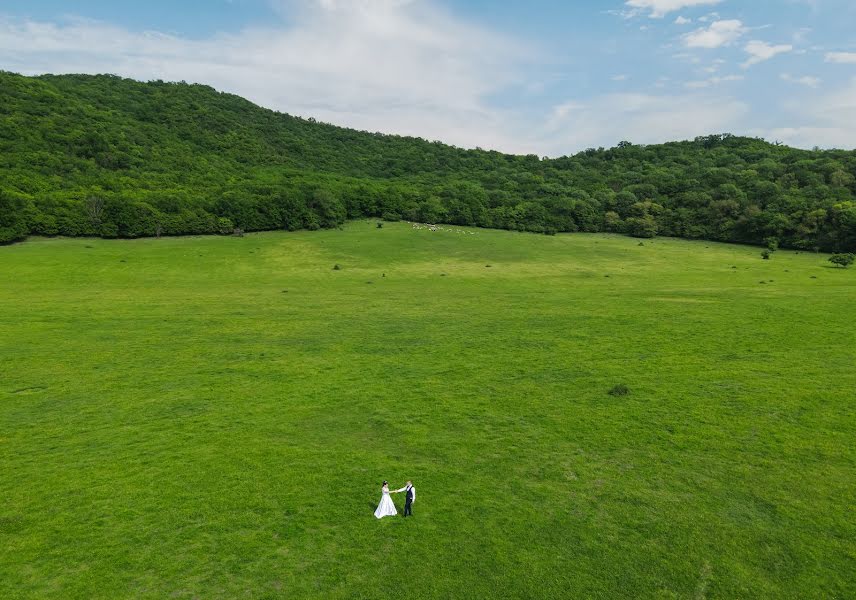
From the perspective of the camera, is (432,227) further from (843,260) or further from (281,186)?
(843,260)

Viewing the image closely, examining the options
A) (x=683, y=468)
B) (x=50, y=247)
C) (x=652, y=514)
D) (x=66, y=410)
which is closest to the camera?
(x=652, y=514)

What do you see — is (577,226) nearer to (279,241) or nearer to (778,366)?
(279,241)

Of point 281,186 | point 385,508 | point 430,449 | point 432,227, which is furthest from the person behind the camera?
point 432,227

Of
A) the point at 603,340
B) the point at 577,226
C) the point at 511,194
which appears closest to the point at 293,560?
the point at 603,340

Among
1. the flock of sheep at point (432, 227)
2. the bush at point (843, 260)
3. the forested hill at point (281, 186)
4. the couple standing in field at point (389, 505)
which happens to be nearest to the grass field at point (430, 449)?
the couple standing in field at point (389, 505)

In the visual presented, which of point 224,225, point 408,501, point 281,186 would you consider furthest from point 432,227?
point 408,501

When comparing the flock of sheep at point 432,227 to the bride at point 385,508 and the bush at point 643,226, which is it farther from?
the bride at point 385,508

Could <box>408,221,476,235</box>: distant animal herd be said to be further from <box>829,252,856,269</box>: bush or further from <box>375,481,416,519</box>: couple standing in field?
<box>375,481,416,519</box>: couple standing in field
